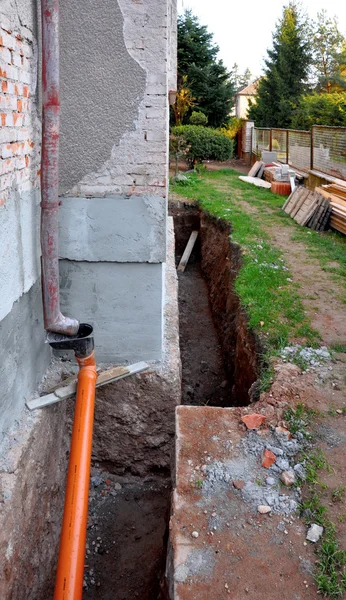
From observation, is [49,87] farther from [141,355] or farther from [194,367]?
[194,367]

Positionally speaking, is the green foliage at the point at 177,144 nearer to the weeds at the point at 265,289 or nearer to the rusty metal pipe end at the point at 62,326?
the weeds at the point at 265,289

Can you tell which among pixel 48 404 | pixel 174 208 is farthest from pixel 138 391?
pixel 174 208

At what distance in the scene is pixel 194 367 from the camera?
288 inches

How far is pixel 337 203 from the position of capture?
10.5 metres

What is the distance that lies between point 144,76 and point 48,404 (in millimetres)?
2533

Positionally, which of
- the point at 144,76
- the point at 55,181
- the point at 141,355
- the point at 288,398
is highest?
the point at 144,76

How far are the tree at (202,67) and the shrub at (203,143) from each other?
18.3ft

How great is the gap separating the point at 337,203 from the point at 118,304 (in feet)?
25.4

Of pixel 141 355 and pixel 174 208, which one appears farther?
pixel 174 208

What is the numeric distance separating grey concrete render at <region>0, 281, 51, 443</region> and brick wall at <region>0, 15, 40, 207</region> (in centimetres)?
81

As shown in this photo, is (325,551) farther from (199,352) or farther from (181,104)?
(181,104)

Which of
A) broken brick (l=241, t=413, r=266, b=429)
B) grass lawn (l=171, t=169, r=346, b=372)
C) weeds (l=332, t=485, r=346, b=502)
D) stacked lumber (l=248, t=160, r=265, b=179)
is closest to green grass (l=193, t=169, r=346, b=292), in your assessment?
grass lawn (l=171, t=169, r=346, b=372)

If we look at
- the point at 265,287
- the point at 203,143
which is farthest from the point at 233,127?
the point at 265,287

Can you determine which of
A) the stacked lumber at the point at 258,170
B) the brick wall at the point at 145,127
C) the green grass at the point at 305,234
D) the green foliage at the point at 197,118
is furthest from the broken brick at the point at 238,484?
the green foliage at the point at 197,118
